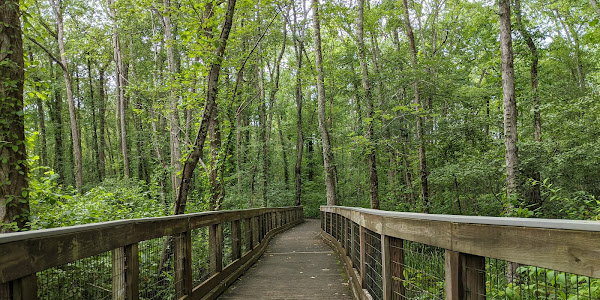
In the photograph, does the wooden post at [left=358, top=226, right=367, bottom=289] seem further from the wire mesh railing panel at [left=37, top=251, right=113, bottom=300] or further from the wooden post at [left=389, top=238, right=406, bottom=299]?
the wire mesh railing panel at [left=37, top=251, right=113, bottom=300]

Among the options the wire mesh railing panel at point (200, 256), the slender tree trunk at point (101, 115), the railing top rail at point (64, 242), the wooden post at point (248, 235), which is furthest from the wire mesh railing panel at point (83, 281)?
the slender tree trunk at point (101, 115)

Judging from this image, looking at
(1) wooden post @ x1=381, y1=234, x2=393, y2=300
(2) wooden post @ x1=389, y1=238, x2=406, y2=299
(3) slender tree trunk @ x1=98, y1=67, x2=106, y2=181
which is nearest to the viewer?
(2) wooden post @ x1=389, y1=238, x2=406, y2=299

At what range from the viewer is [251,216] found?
29.4 feet

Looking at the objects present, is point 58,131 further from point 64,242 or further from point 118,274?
point 64,242

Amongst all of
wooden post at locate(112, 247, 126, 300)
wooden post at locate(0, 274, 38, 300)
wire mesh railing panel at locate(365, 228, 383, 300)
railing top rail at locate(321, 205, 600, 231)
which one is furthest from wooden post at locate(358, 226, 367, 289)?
wooden post at locate(0, 274, 38, 300)

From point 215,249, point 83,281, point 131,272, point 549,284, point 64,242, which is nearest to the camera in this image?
point 64,242

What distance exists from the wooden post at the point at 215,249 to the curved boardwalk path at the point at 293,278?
43 centimetres

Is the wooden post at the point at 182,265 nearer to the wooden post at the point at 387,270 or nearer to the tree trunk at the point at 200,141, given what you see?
the wooden post at the point at 387,270

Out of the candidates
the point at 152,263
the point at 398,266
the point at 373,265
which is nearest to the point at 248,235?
the point at 152,263

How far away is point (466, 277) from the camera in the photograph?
2.16 meters

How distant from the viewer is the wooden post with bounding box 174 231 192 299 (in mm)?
4508

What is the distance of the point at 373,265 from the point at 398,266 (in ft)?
4.65

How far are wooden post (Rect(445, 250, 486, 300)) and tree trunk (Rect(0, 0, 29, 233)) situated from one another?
482cm

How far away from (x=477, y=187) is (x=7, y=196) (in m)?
15.3
